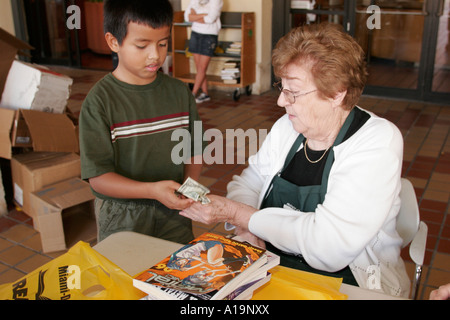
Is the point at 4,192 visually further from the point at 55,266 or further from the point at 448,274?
the point at 448,274

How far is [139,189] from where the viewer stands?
162 centimetres

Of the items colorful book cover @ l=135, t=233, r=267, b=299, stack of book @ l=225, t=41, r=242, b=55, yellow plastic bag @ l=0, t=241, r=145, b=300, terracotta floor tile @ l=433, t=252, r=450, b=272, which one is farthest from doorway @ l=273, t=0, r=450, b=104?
yellow plastic bag @ l=0, t=241, r=145, b=300

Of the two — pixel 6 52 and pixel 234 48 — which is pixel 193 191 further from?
pixel 234 48

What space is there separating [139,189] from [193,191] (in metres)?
0.19

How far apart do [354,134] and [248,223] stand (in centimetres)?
48

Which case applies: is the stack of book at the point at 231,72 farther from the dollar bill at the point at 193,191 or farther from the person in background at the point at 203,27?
the dollar bill at the point at 193,191

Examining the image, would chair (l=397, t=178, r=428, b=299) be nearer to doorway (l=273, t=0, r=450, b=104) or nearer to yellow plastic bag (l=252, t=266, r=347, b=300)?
yellow plastic bag (l=252, t=266, r=347, b=300)

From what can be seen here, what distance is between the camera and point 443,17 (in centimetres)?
589

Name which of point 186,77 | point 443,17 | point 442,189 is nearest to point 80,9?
point 186,77

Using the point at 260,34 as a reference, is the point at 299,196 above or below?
below

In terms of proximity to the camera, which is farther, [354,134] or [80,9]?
[80,9]

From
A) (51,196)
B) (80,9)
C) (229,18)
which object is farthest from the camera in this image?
(80,9)

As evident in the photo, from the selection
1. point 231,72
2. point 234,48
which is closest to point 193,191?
point 231,72

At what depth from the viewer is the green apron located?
1.59 metres
